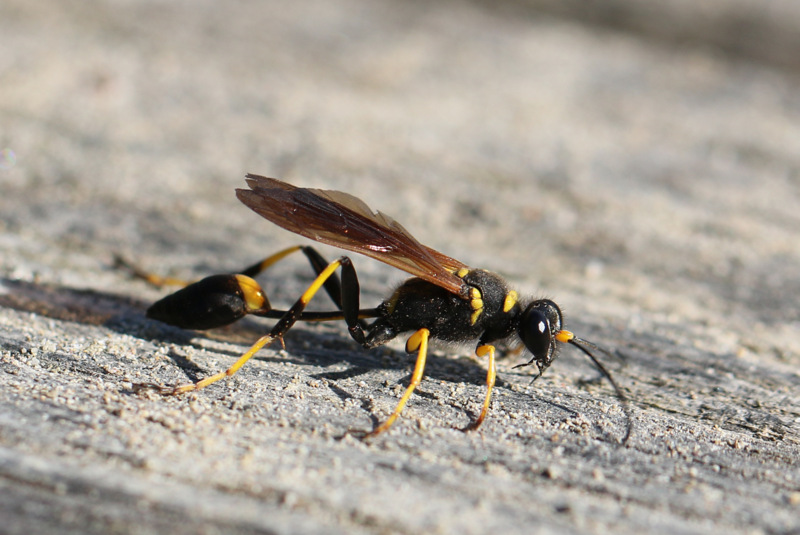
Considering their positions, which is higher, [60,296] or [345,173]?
[345,173]

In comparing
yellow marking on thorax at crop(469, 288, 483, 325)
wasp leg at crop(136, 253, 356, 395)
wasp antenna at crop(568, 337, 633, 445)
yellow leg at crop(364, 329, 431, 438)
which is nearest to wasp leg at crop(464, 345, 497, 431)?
yellow marking on thorax at crop(469, 288, 483, 325)

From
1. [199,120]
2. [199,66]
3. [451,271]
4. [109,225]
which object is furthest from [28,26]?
[451,271]

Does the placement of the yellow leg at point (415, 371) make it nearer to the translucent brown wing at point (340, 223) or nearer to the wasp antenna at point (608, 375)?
the translucent brown wing at point (340, 223)

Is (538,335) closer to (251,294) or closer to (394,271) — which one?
(394,271)

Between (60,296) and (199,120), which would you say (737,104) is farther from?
(60,296)

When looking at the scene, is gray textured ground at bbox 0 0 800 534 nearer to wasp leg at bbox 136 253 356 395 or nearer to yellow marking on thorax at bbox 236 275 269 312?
wasp leg at bbox 136 253 356 395

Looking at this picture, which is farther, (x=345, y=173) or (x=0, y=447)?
(x=345, y=173)

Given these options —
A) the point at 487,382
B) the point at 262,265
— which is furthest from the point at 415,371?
the point at 262,265
